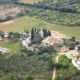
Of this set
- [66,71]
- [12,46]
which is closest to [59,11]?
[12,46]

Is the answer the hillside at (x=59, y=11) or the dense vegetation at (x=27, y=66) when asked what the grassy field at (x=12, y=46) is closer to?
the dense vegetation at (x=27, y=66)

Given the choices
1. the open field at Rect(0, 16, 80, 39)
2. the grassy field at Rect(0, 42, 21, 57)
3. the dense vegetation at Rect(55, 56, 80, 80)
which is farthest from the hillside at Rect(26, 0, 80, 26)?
the dense vegetation at Rect(55, 56, 80, 80)

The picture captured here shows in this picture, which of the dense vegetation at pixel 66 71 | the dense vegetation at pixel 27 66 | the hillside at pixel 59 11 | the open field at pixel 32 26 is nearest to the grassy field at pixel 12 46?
Answer: the dense vegetation at pixel 27 66

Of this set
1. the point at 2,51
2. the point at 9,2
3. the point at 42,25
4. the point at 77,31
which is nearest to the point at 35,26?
the point at 42,25

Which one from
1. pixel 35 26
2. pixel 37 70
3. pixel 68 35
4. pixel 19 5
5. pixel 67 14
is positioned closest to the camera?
pixel 37 70

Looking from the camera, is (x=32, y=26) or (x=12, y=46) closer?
(x=12, y=46)

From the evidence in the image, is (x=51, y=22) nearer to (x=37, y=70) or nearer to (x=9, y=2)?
(x=9, y=2)

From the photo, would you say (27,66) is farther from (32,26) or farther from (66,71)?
(32,26)

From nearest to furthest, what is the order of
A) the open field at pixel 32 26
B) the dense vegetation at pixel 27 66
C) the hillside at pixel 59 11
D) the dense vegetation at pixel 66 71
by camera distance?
the dense vegetation at pixel 66 71 < the dense vegetation at pixel 27 66 < the open field at pixel 32 26 < the hillside at pixel 59 11
